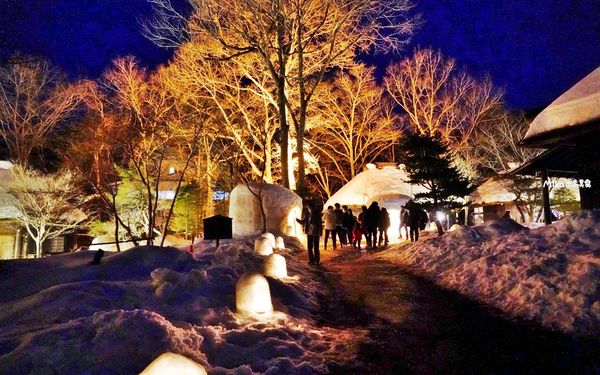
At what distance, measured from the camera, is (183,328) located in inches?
203

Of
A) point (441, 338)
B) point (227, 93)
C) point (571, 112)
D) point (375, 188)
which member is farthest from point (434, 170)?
point (227, 93)

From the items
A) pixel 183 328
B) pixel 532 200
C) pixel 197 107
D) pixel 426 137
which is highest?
pixel 197 107

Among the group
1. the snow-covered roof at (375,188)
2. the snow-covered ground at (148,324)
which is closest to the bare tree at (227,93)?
the snow-covered roof at (375,188)

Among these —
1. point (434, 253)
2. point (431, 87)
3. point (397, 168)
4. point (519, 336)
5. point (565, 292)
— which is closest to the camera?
point (519, 336)

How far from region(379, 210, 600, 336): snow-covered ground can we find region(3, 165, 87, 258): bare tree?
1830 cm

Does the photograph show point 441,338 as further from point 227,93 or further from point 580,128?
point 227,93

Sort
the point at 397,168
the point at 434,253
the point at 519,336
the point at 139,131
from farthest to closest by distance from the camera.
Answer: the point at 397,168
the point at 139,131
the point at 434,253
the point at 519,336

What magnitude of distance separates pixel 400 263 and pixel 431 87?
2715 cm

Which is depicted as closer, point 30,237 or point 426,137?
point 426,137

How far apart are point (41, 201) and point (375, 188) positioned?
62.8 ft

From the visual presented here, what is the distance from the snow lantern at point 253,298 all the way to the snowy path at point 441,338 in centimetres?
108

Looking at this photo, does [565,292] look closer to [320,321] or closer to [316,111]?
[320,321]

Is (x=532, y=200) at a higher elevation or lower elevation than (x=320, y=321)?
higher

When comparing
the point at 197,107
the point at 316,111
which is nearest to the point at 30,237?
the point at 197,107
